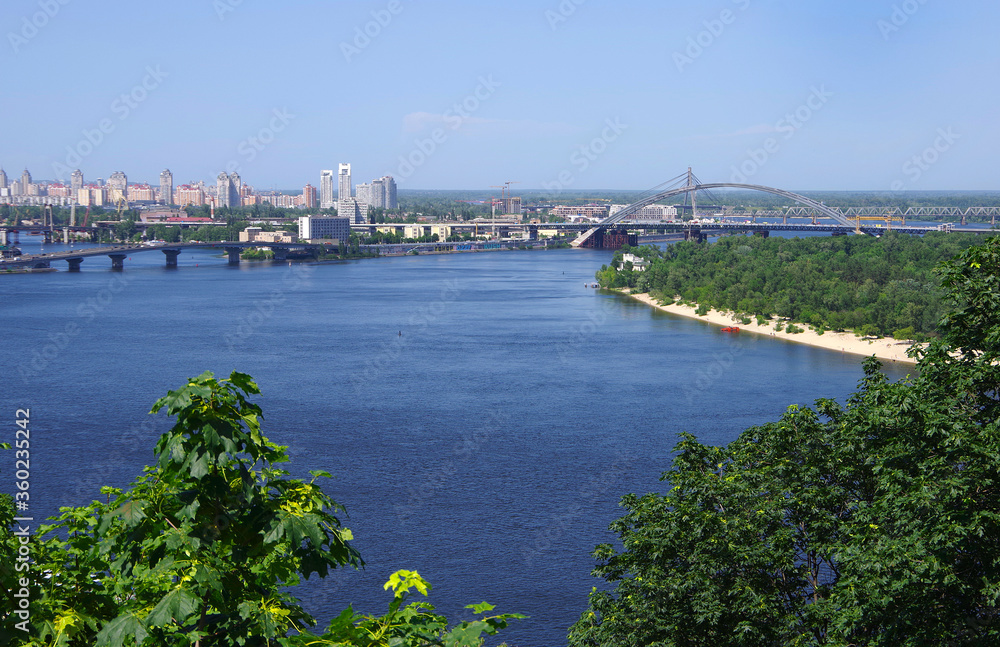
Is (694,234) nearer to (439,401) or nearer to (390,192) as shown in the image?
(439,401)

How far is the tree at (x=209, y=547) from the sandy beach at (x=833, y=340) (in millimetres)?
16474

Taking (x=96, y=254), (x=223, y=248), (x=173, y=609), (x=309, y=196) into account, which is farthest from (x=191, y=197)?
(x=173, y=609)

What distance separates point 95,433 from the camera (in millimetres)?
11617

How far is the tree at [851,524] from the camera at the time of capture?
3379 millimetres

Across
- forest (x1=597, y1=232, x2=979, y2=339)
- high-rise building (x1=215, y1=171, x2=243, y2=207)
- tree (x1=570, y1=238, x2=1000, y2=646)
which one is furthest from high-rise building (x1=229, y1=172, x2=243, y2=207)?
tree (x1=570, y1=238, x2=1000, y2=646)

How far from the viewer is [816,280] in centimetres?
2495

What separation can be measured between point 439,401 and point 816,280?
14479 mm

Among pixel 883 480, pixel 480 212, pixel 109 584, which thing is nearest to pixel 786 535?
pixel 883 480

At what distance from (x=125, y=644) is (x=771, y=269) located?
87.6ft

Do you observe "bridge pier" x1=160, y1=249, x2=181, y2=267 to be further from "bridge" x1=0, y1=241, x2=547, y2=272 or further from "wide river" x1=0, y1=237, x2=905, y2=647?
"wide river" x1=0, y1=237, x2=905, y2=647

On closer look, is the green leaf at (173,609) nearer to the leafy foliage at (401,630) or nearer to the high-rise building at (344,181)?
the leafy foliage at (401,630)

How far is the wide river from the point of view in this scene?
26.9 feet

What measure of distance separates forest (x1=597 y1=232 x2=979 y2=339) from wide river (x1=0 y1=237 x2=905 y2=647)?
1.75 metres

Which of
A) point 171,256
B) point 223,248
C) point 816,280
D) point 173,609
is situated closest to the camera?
point 173,609
